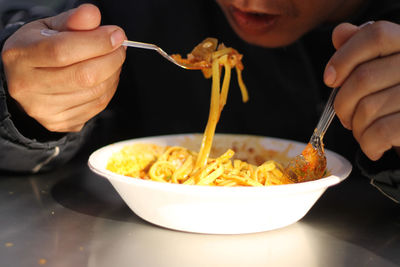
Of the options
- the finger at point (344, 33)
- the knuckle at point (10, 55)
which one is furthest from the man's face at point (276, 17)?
the knuckle at point (10, 55)

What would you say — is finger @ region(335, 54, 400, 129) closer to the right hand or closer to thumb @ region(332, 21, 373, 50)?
thumb @ region(332, 21, 373, 50)

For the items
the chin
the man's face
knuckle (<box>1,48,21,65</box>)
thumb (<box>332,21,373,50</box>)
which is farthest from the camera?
the chin

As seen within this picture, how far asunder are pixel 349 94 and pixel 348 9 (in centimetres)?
87

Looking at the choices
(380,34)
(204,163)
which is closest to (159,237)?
(204,163)

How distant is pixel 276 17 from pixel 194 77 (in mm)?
714

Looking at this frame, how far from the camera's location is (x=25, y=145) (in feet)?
4.17

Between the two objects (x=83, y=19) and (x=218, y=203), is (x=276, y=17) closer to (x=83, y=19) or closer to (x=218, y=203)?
(x=83, y=19)

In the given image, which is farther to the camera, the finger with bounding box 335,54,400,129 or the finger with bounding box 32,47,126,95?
the finger with bounding box 32,47,126,95

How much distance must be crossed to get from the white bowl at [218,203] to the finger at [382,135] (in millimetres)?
87

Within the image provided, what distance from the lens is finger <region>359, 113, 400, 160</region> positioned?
3.05 feet

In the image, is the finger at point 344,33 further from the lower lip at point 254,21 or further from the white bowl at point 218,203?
the lower lip at point 254,21

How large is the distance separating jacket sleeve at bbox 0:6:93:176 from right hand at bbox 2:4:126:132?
7 cm

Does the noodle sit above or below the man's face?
below

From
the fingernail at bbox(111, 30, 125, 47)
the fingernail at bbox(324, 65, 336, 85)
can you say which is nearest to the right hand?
the fingernail at bbox(111, 30, 125, 47)
